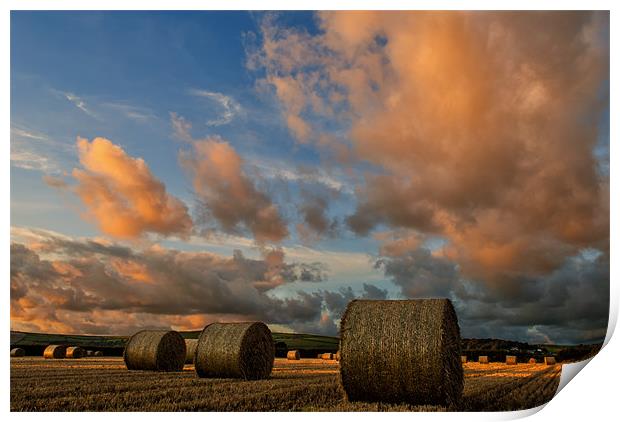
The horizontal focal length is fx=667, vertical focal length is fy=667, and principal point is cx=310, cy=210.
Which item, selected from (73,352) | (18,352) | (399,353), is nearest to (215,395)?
(399,353)

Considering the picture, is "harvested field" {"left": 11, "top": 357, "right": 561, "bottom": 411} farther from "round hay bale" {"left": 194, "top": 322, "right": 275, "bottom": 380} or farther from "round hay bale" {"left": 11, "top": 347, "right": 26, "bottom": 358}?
"round hay bale" {"left": 11, "top": 347, "right": 26, "bottom": 358}

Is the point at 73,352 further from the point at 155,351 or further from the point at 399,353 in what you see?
the point at 399,353

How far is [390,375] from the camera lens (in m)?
7.69

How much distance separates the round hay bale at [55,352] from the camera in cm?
2084

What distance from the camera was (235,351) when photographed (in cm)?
1198

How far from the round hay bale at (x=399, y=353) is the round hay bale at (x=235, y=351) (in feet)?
14.6

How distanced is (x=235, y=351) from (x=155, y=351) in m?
3.14

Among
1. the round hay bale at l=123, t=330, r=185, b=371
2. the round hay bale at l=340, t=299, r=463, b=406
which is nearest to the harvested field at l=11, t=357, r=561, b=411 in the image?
the round hay bale at l=340, t=299, r=463, b=406

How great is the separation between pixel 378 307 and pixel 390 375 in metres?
0.83

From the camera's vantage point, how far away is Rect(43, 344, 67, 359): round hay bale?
68.4 feet

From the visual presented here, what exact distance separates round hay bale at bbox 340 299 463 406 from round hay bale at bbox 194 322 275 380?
4.44 metres
